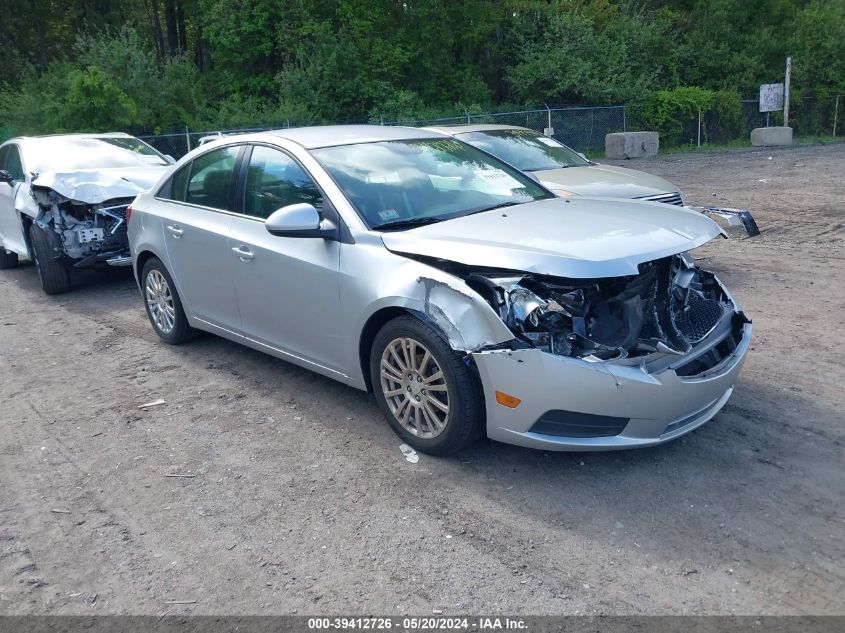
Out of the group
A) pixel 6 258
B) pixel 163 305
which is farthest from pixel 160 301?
pixel 6 258

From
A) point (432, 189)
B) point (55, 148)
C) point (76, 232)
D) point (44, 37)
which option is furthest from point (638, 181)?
point (44, 37)

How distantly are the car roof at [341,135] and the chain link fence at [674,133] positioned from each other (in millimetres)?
19465

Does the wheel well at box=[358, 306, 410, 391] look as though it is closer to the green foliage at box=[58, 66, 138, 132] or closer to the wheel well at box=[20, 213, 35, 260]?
the wheel well at box=[20, 213, 35, 260]

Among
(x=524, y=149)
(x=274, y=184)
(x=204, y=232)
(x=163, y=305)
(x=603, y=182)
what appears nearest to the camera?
(x=274, y=184)

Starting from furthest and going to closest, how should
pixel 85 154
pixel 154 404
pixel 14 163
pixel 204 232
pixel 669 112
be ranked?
pixel 669 112 < pixel 14 163 < pixel 85 154 < pixel 204 232 < pixel 154 404

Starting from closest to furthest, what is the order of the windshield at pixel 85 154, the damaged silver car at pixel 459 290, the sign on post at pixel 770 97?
the damaged silver car at pixel 459 290
the windshield at pixel 85 154
the sign on post at pixel 770 97

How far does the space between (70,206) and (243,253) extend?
4.83 m

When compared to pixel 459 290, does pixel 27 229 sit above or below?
below

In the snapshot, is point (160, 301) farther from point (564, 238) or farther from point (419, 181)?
point (564, 238)

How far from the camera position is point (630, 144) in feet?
83.9

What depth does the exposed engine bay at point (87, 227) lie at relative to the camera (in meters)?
8.68

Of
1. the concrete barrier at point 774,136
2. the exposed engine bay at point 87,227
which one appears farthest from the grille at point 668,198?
the concrete barrier at point 774,136

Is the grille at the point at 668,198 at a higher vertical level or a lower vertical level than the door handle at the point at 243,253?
lower

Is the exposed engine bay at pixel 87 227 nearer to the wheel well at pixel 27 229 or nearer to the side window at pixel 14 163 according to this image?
the wheel well at pixel 27 229
